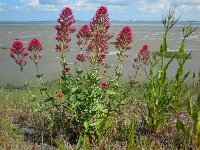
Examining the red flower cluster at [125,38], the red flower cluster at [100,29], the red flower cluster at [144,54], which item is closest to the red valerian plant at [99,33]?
the red flower cluster at [100,29]

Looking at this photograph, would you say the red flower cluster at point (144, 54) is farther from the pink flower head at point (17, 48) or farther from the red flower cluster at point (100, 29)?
the pink flower head at point (17, 48)

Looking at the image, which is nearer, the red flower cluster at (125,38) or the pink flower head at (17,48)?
the red flower cluster at (125,38)

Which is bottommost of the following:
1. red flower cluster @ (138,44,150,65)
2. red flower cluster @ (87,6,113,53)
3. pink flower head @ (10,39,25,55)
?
red flower cluster @ (138,44,150,65)

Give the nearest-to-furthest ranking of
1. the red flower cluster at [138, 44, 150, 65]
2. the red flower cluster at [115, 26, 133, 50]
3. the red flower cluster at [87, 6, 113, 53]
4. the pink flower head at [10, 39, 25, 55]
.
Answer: the red flower cluster at [87, 6, 113, 53], the red flower cluster at [115, 26, 133, 50], the pink flower head at [10, 39, 25, 55], the red flower cluster at [138, 44, 150, 65]

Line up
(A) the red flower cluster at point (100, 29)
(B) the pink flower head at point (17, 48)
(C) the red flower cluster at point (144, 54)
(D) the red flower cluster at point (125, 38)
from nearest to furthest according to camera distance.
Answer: (A) the red flower cluster at point (100, 29)
(D) the red flower cluster at point (125, 38)
(B) the pink flower head at point (17, 48)
(C) the red flower cluster at point (144, 54)

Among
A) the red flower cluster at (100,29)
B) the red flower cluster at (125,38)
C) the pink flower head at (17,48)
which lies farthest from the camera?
the pink flower head at (17,48)

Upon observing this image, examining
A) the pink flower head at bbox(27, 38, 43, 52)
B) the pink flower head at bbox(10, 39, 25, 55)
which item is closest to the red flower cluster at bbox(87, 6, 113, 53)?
the pink flower head at bbox(27, 38, 43, 52)

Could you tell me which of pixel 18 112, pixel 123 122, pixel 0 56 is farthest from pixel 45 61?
pixel 123 122

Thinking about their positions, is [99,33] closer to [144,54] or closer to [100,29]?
[100,29]

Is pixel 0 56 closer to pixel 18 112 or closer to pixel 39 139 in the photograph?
pixel 18 112

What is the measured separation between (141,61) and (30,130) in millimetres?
2007

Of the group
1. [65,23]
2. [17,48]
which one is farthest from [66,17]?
[17,48]

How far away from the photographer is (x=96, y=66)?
5.22 m

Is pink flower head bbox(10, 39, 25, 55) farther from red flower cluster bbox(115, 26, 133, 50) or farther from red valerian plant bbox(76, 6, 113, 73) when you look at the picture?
red flower cluster bbox(115, 26, 133, 50)
